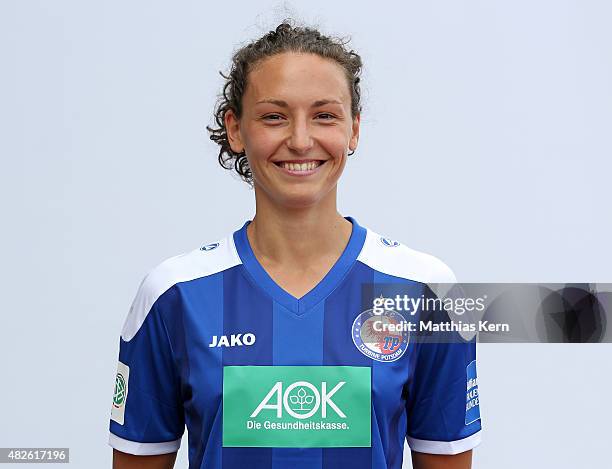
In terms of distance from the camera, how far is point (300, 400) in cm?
269

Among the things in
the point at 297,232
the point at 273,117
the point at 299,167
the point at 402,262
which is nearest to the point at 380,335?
the point at 402,262

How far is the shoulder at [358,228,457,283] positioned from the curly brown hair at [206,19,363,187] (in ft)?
1.09

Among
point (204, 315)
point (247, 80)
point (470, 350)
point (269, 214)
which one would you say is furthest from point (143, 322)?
point (470, 350)

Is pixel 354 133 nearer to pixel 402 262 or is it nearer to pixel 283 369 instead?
pixel 402 262

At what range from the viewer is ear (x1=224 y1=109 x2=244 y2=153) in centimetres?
283

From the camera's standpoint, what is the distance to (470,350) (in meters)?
2.87

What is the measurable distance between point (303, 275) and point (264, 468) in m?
0.47

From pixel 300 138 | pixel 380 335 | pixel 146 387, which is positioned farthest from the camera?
pixel 146 387

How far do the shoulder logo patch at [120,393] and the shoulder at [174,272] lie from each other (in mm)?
88

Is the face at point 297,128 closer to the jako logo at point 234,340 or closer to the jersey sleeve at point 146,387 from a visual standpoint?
the jako logo at point 234,340

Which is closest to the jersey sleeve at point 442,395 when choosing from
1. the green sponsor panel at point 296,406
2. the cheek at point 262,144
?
the green sponsor panel at point 296,406

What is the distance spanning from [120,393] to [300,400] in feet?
1.70

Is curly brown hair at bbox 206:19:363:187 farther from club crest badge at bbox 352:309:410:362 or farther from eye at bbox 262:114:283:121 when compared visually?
club crest badge at bbox 352:309:410:362

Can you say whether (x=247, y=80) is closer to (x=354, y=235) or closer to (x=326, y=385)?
(x=354, y=235)
